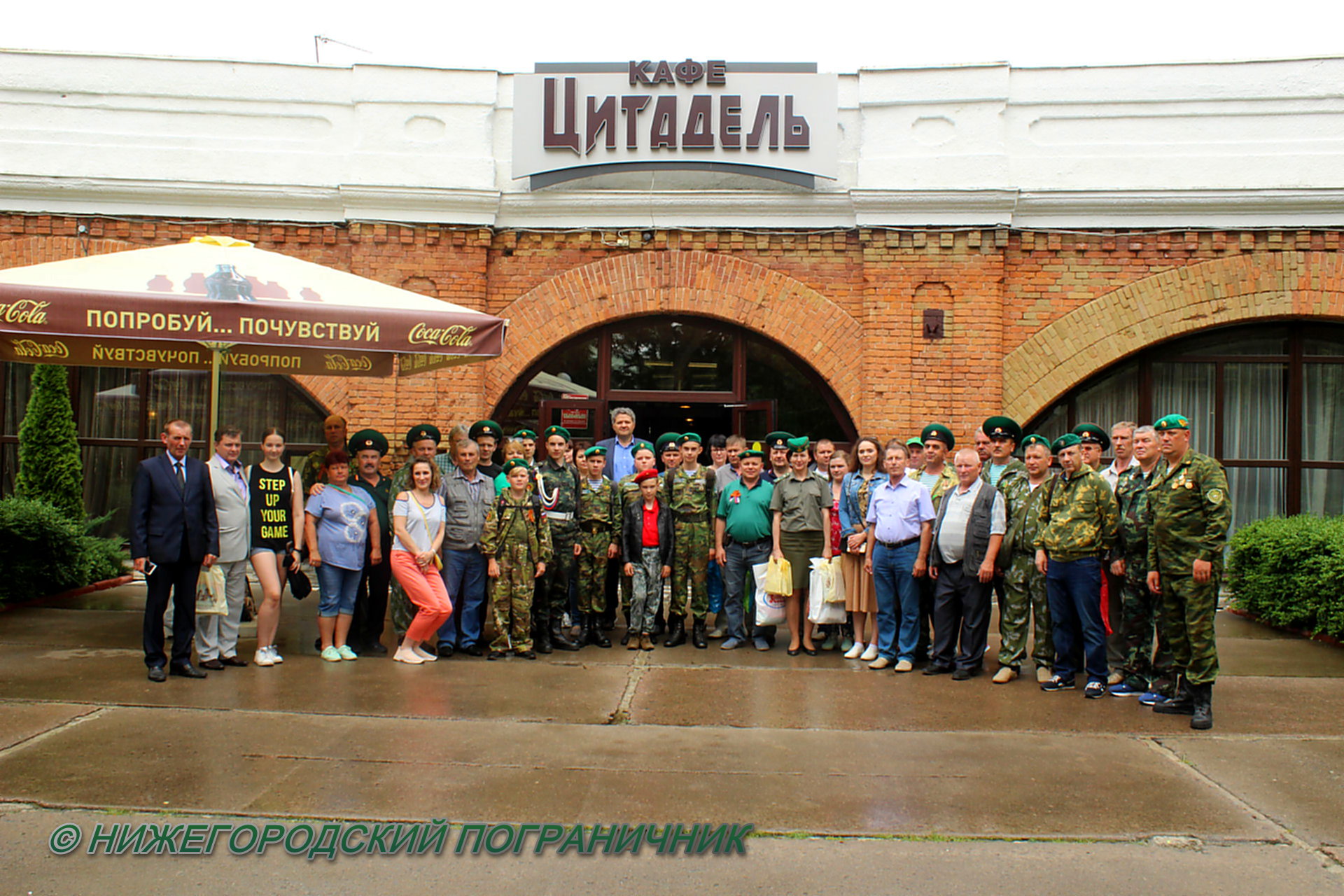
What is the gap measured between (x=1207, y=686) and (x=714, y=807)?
3324mm

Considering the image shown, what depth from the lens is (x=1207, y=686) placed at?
5980 mm

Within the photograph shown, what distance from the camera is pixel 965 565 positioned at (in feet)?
23.0

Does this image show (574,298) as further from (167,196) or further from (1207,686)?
(1207,686)

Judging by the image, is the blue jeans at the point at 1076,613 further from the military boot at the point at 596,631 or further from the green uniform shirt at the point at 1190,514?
the military boot at the point at 596,631

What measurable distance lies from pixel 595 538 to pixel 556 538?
12.2 inches

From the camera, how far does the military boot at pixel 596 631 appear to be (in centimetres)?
801

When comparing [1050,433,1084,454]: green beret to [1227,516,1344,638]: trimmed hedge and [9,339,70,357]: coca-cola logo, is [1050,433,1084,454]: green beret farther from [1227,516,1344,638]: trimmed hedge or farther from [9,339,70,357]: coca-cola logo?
[9,339,70,357]: coca-cola logo

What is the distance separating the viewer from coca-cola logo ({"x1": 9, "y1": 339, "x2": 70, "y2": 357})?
26.3ft

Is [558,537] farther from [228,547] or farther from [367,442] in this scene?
[228,547]

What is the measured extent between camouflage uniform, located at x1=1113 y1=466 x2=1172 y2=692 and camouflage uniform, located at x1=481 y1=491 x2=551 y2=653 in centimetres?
412

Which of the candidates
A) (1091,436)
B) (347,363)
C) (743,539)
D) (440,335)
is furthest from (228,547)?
(1091,436)

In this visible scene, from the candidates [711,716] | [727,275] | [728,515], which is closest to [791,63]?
[727,275]

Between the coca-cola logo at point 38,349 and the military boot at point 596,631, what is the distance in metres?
4.86

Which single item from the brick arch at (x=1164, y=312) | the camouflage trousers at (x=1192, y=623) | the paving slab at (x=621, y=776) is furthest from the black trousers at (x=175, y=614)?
the brick arch at (x=1164, y=312)
